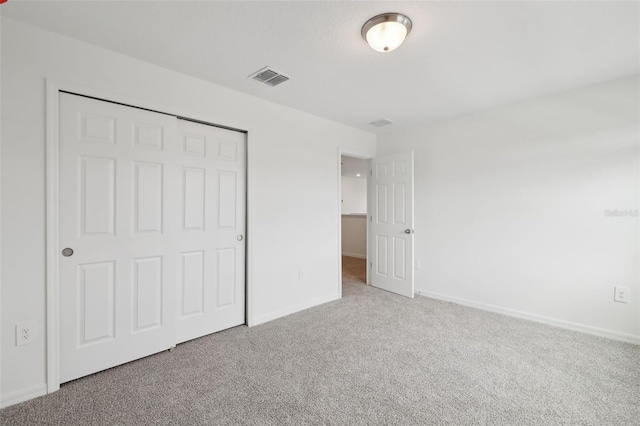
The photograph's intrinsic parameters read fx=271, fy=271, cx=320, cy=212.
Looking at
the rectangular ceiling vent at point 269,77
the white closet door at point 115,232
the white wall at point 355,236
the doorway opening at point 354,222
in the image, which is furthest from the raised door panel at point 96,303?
the white wall at point 355,236

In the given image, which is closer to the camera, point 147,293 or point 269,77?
point 147,293

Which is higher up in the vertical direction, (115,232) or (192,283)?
(115,232)

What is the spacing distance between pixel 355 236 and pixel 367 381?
5.09 m

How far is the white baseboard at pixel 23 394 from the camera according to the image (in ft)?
5.46

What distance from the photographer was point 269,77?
2.46 m

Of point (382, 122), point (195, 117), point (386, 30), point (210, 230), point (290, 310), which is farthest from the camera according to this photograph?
point (382, 122)

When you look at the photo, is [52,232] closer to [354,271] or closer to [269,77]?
[269,77]

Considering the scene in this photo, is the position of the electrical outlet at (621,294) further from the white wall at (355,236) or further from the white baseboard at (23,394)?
the white baseboard at (23,394)

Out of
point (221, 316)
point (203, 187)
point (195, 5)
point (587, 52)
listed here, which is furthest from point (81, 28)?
point (587, 52)

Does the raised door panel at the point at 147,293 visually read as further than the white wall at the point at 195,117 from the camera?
Yes

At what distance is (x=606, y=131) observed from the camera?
256 cm

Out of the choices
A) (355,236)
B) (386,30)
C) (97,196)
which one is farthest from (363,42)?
(355,236)

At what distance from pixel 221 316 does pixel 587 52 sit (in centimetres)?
382

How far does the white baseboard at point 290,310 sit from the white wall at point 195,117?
14mm
